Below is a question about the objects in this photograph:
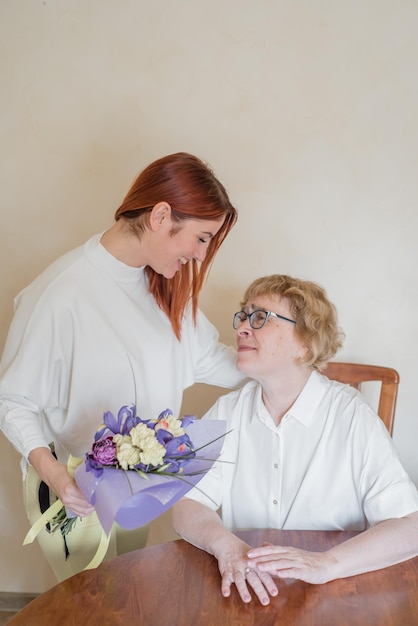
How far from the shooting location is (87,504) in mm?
1638

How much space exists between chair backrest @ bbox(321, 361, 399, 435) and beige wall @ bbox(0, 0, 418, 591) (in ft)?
0.86

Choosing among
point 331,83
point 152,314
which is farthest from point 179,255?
point 331,83

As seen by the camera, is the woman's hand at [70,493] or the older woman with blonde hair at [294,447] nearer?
the woman's hand at [70,493]

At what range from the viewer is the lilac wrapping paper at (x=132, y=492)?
136 centimetres

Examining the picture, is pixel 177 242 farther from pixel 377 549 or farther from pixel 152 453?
pixel 377 549

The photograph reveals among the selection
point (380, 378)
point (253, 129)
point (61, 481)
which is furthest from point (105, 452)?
point (253, 129)

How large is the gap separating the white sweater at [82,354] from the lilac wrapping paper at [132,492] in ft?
1.31

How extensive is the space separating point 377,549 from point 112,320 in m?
1.00

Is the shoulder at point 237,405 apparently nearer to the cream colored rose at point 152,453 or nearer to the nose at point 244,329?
the nose at point 244,329

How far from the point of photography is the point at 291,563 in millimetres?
1520

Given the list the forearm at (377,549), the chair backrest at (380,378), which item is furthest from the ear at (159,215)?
the forearm at (377,549)

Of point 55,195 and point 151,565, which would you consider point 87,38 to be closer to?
point 55,195

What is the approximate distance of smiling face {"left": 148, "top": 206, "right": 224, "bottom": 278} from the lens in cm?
191

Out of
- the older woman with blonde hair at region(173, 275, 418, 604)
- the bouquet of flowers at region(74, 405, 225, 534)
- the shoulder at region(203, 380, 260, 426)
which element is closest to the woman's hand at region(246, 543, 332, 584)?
the older woman with blonde hair at region(173, 275, 418, 604)
